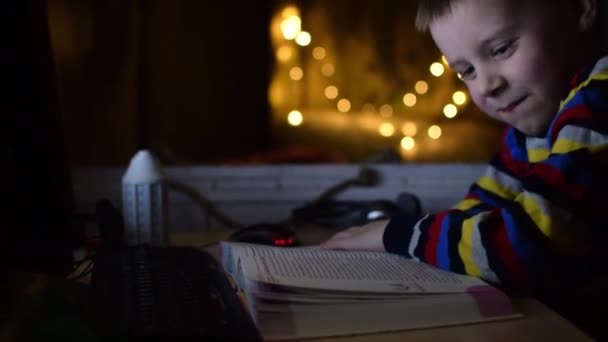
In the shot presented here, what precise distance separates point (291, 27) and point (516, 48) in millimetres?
1264

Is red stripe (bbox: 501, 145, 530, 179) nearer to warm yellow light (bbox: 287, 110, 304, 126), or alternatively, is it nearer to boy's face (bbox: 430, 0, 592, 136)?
boy's face (bbox: 430, 0, 592, 136)

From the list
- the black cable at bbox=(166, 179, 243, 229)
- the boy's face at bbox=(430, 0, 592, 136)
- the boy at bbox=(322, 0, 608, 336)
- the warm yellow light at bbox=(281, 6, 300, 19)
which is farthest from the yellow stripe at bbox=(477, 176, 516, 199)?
the warm yellow light at bbox=(281, 6, 300, 19)

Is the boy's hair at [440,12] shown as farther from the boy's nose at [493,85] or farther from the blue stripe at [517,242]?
the blue stripe at [517,242]

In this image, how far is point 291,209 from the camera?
1.30 m

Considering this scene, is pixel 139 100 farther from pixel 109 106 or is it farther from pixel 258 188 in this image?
pixel 258 188

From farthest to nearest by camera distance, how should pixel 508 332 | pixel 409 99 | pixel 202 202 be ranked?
pixel 409 99 → pixel 202 202 → pixel 508 332

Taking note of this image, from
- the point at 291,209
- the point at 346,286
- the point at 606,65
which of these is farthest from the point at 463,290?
the point at 291,209

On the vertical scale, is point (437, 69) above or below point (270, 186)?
above

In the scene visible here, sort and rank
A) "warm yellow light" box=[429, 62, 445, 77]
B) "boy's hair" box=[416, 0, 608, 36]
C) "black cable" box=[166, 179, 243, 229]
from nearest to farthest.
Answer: "boy's hair" box=[416, 0, 608, 36] → "black cable" box=[166, 179, 243, 229] → "warm yellow light" box=[429, 62, 445, 77]

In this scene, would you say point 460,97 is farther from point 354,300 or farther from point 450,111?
point 354,300

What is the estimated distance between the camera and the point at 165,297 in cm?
64

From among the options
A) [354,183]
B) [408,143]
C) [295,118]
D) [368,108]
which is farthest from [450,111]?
[354,183]

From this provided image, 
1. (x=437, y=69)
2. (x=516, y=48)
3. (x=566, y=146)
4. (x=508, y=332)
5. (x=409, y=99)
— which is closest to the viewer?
(x=508, y=332)

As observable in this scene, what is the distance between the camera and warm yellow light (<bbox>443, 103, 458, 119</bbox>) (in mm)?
2012
